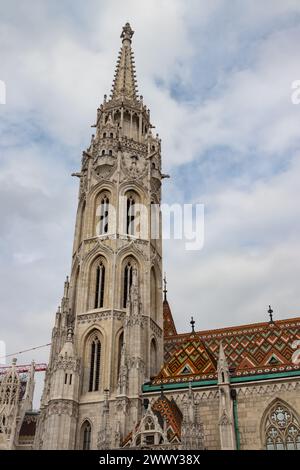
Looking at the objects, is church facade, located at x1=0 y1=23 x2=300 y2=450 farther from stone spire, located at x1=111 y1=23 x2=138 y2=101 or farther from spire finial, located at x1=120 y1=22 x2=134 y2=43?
spire finial, located at x1=120 y1=22 x2=134 y2=43

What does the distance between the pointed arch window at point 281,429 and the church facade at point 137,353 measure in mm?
45

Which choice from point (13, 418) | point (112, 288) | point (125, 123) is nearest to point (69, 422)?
point (112, 288)

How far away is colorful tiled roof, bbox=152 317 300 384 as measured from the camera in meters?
27.9

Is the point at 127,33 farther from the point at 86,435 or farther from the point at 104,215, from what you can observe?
the point at 86,435

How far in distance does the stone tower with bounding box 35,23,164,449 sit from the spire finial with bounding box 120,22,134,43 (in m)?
8.79

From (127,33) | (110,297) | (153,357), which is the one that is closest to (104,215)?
(110,297)

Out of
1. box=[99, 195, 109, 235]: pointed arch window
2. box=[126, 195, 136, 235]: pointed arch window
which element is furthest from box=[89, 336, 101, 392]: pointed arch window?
box=[126, 195, 136, 235]: pointed arch window

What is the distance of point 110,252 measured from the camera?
3250 cm

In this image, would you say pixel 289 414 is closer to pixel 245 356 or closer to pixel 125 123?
pixel 245 356

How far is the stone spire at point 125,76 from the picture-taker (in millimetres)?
42062

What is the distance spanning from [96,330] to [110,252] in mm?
4817

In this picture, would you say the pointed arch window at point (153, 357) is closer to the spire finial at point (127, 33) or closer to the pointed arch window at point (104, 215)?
the pointed arch window at point (104, 215)
